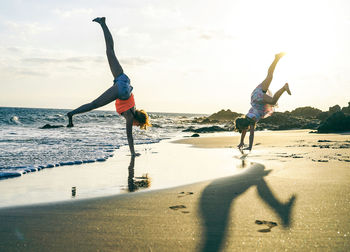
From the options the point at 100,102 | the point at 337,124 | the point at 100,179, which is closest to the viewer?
the point at 100,179

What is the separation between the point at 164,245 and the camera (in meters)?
2.03

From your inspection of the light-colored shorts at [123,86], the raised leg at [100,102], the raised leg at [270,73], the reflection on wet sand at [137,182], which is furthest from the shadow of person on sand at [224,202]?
the raised leg at [270,73]

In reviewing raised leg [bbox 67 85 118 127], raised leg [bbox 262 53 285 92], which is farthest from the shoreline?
raised leg [bbox 262 53 285 92]

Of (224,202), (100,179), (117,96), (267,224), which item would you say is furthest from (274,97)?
(267,224)

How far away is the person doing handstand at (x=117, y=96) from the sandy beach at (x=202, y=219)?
2485mm

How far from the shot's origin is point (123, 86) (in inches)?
257

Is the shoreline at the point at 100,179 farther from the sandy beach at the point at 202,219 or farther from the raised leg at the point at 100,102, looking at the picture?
the raised leg at the point at 100,102

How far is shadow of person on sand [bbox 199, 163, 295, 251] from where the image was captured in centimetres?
218

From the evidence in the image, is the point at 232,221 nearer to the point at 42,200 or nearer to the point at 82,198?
the point at 82,198

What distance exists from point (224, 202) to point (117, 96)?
3990mm

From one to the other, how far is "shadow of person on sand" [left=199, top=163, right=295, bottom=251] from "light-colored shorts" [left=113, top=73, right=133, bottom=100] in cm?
302

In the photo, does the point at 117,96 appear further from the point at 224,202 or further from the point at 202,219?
the point at 202,219

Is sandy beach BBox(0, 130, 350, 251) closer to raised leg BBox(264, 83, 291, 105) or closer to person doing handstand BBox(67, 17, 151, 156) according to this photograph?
person doing handstand BBox(67, 17, 151, 156)

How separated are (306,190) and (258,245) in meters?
1.55
